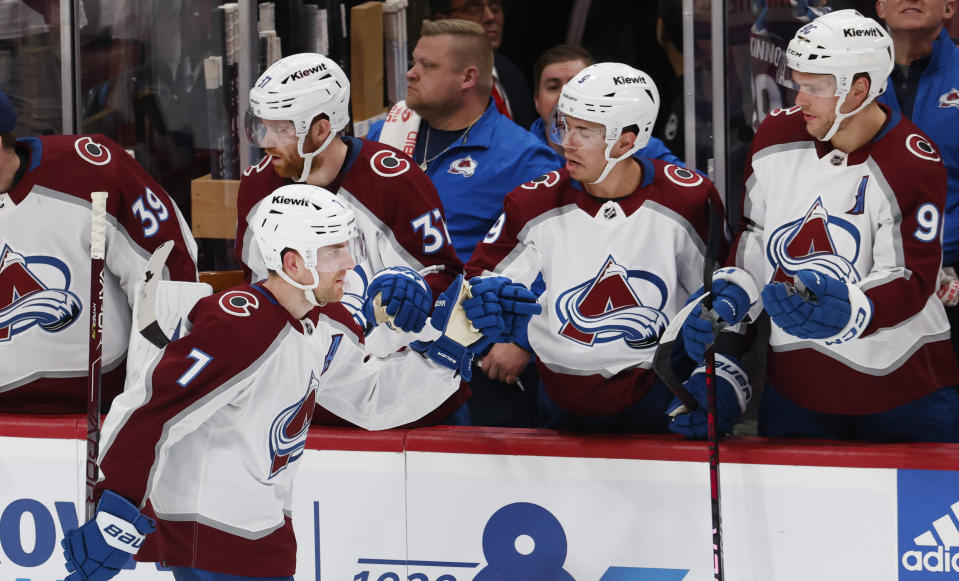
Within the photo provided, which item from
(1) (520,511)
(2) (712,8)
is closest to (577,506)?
(1) (520,511)

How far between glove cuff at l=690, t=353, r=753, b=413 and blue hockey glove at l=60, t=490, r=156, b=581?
143cm

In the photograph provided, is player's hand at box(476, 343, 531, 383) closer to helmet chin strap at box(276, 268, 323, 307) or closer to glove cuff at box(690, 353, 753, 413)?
glove cuff at box(690, 353, 753, 413)

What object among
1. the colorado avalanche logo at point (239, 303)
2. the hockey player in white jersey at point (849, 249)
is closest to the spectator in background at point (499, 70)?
the hockey player in white jersey at point (849, 249)

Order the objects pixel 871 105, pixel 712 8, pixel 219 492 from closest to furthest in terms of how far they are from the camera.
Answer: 1. pixel 219 492
2. pixel 871 105
3. pixel 712 8

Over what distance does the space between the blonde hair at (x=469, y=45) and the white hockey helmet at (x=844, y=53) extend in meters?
1.29

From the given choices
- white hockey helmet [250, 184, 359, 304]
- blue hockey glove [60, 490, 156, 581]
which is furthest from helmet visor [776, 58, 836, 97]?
blue hockey glove [60, 490, 156, 581]

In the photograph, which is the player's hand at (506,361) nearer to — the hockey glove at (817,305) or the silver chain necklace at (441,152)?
the silver chain necklace at (441,152)

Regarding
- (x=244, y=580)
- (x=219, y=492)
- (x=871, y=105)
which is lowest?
(x=244, y=580)

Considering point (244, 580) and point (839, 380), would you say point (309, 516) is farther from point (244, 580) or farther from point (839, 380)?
point (839, 380)

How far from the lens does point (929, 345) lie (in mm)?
3305

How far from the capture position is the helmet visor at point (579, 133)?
3410 mm

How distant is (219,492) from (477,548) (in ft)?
2.79

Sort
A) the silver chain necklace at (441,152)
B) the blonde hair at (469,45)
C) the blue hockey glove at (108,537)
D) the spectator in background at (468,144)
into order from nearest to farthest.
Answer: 1. the blue hockey glove at (108,537)
2. the spectator in background at (468,144)
3. the silver chain necklace at (441,152)
4. the blonde hair at (469,45)

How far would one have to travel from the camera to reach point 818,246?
3.30 meters
